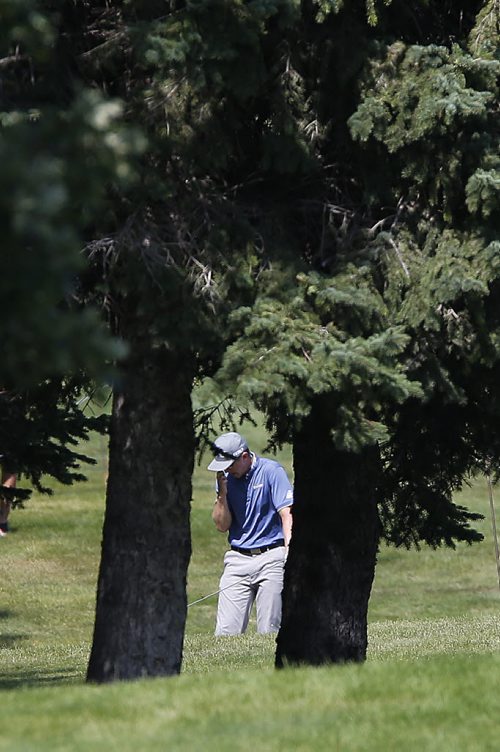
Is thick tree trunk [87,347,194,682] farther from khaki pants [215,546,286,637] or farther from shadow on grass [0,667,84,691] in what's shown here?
khaki pants [215,546,286,637]

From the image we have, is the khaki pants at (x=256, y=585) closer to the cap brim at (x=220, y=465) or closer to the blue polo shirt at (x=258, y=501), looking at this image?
the blue polo shirt at (x=258, y=501)

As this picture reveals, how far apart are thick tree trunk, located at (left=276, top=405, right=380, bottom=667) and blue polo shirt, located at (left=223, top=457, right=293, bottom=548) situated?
10.8 feet

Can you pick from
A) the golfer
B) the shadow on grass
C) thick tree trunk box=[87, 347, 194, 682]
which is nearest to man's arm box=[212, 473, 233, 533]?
the golfer

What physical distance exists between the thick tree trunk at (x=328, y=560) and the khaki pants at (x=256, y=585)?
11.6 ft

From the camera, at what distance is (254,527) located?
14.5 meters

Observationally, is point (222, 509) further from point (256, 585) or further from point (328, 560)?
point (328, 560)

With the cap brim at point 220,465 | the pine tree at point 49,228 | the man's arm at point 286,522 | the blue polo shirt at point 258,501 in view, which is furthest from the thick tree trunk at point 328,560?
the pine tree at point 49,228

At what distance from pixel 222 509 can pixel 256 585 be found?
94 centimetres

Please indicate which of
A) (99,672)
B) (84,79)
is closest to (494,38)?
(84,79)

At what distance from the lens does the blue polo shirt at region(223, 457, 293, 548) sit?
46.6 ft

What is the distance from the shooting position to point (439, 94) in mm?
7918

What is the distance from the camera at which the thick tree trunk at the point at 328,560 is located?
10.5 m

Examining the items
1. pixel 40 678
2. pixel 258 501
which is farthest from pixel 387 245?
pixel 258 501

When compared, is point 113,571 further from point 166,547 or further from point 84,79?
point 84,79
